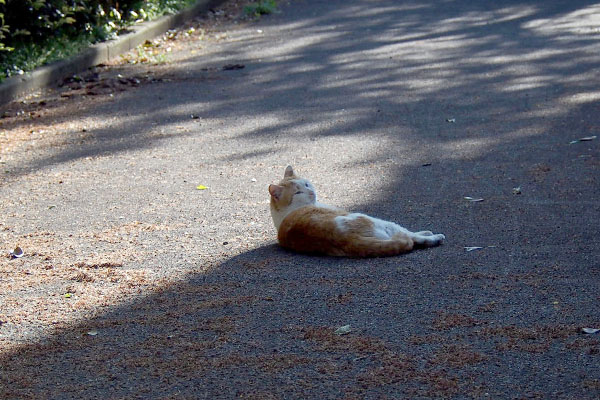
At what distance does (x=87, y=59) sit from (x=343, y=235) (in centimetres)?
812

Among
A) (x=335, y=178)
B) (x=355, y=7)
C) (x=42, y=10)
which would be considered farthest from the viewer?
(x=355, y=7)

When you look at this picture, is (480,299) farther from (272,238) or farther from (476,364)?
(272,238)

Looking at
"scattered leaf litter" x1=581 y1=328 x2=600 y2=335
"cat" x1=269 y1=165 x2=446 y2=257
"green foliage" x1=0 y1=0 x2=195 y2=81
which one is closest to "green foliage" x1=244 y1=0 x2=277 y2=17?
"green foliage" x1=0 y1=0 x2=195 y2=81

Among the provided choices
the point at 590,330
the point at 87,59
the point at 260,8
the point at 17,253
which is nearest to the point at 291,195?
the point at 17,253

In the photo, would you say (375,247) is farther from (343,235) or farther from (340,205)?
(340,205)

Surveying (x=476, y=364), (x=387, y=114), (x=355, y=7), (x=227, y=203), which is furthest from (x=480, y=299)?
(x=355, y=7)

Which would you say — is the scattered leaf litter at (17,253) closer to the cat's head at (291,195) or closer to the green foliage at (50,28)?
the cat's head at (291,195)

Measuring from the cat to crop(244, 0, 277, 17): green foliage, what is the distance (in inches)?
456

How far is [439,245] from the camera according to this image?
208 inches

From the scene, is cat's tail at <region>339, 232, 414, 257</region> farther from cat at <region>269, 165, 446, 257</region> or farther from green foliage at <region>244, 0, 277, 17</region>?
green foliage at <region>244, 0, 277, 17</region>

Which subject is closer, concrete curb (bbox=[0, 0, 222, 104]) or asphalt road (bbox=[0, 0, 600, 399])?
asphalt road (bbox=[0, 0, 600, 399])

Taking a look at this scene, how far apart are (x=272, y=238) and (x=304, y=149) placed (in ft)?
7.79

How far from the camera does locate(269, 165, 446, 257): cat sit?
5.07m

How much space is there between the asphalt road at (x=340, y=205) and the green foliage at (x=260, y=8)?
3941 millimetres
